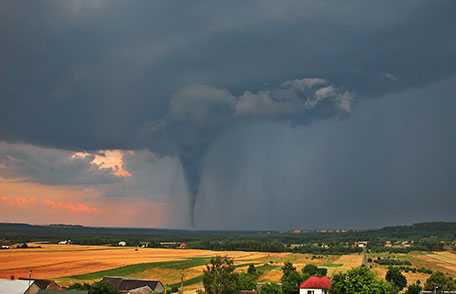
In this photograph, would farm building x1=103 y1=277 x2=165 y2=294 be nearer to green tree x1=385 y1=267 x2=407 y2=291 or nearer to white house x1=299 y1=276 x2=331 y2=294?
white house x1=299 y1=276 x2=331 y2=294

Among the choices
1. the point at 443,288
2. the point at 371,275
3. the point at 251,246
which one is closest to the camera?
the point at 371,275

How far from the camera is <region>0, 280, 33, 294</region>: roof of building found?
255 feet

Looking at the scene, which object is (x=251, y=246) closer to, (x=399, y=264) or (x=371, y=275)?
(x=399, y=264)

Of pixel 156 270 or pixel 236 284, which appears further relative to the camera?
pixel 156 270

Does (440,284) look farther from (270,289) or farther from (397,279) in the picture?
(270,289)

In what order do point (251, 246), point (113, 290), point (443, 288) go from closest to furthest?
point (113, 290)
point (443, 288)
point (251, 246)

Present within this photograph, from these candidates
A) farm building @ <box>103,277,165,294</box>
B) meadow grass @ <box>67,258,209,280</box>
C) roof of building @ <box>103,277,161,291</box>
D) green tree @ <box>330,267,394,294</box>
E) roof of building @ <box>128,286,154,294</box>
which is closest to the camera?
green tree @ <box>330,267,394,294</box>

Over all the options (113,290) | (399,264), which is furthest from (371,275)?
(399,264)

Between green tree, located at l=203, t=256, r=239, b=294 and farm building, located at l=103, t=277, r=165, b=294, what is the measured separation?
18.9 metres

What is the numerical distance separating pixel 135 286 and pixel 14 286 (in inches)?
759

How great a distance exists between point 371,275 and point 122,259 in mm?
77128

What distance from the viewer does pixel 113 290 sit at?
264ft

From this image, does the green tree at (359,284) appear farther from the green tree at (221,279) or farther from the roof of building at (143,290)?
the roof of building at (143,290)

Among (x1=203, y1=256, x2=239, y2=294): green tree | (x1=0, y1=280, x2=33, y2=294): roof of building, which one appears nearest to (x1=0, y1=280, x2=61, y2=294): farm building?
(x1=0, y1=280, x2=33, y2=294): roof of building
